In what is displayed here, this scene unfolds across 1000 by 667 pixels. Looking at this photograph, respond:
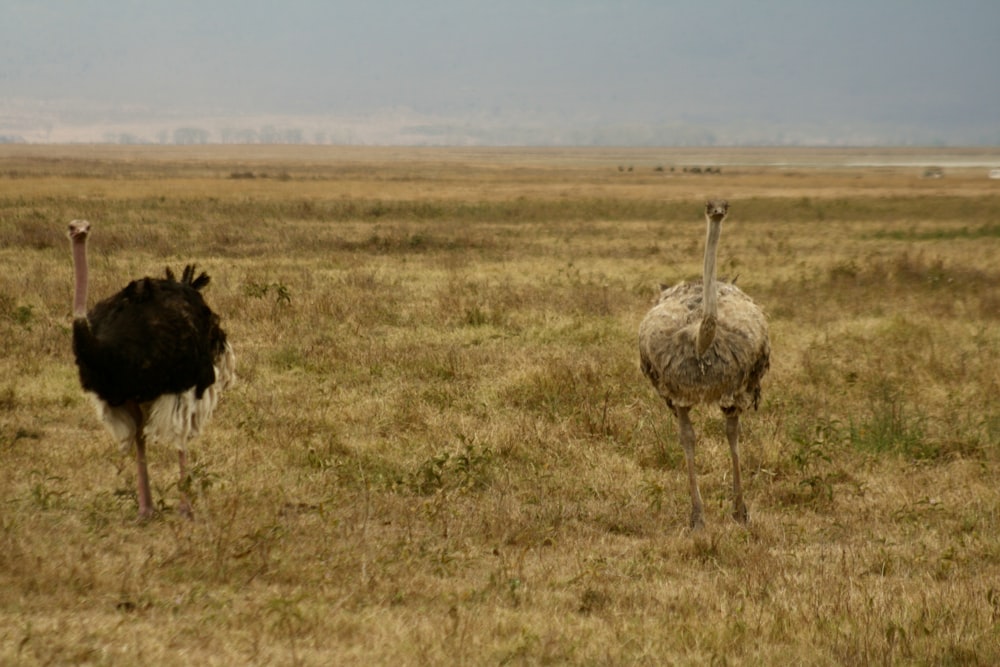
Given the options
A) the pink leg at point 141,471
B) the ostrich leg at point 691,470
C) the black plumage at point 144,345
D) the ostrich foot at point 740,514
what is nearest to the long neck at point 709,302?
the ostrich leg at point 691,470

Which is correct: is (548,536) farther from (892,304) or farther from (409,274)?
Result: (409,274)

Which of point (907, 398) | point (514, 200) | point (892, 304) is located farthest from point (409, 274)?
point (514, 200)

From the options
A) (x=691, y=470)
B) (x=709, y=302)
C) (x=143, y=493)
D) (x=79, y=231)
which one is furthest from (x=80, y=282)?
(x=691, y=470)

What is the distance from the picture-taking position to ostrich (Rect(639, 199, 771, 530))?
262 inches

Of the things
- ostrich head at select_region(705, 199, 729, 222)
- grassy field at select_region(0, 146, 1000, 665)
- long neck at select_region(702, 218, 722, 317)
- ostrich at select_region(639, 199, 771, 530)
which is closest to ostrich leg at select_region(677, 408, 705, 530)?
ostrich at select_region(639, 199, 771, 530)

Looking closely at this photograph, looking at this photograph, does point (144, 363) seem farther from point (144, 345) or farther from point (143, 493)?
point (143, 493)

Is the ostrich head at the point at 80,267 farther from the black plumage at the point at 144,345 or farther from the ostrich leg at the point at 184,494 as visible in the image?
the ostrich leg at the point at 184,494

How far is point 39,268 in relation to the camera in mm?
16953

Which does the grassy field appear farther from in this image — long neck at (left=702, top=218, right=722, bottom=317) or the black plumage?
long neck at (left=702, top=218, right=722, bottom=317)

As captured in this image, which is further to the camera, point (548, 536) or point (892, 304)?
point (892, 304)

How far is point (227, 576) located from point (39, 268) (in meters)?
13.0

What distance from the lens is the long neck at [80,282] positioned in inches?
243

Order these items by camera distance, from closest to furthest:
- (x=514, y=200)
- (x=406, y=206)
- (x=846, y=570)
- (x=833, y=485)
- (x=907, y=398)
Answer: (x=846, y=570) < (x=833, y=485) < (x=907, y=398) < (x=406, y=206) < (x=514, y=200)

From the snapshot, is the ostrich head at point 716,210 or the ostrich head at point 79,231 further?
the ostrich head at point 716,210
